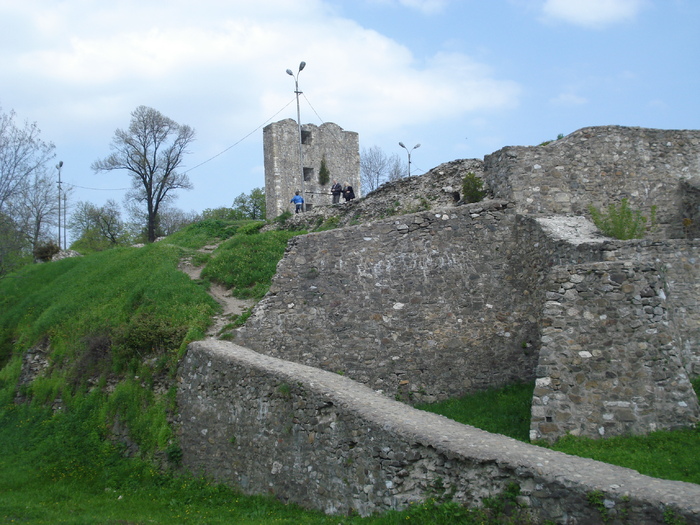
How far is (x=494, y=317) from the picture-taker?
445 inches

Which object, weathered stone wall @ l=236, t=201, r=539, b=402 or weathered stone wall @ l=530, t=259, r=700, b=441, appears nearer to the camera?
weathered stone wall @ l=530, t=259, r=700, b=441

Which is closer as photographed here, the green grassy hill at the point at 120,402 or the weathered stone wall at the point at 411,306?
the green grassy hill at the point at 120,402

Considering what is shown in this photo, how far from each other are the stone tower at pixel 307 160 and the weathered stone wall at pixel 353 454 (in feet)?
71.2

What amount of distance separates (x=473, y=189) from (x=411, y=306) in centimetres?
366

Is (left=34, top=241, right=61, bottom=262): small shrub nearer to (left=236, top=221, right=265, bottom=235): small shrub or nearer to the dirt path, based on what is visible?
(left=236, top=221, right=265, bottom=235): small shrub

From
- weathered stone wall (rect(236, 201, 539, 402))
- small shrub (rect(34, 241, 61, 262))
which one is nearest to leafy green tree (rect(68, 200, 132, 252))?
small shrub (rect(34, 241, 61, 262))

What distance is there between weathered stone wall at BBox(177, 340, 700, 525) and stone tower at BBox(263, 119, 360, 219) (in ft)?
71.2

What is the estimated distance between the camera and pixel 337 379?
9.91 meters

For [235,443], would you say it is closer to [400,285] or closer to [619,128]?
[400,285]

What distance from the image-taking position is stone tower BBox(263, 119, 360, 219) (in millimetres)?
32125

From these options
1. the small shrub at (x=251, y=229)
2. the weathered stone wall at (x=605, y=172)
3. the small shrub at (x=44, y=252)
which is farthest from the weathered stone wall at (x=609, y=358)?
the small shrub at (x=44, y=252)

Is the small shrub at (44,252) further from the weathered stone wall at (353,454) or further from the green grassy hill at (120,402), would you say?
the weathered stone wall at (353,454)

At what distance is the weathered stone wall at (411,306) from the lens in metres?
11.0

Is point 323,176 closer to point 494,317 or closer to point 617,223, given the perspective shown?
point 494,317
